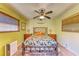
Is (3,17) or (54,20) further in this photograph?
(54,20)

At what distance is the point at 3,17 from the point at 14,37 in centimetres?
32

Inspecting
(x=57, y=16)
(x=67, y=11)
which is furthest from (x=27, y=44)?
(x=67, y=11)

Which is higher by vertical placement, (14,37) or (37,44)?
(14,37)

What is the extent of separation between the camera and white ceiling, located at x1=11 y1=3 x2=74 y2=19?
4.52 feet

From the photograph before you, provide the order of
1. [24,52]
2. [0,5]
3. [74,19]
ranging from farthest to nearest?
[24,52] < [74,19] < [0,5]

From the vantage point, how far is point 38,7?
4.81 feet

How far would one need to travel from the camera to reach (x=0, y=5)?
4.26 feet

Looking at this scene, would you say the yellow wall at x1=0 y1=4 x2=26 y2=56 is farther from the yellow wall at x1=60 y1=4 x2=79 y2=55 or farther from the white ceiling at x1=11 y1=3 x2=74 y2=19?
the yellow wall at x1=60 y1=4 x2=79 y2=55

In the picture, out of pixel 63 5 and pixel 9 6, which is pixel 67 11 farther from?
pixel 9 6

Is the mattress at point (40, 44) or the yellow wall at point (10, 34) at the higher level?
the yellow wall at point (10, 34)

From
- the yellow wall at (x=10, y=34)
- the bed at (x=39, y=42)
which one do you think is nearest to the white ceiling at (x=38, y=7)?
the yellow wall at (x=10, y=34)

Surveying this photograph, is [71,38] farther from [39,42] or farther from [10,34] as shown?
[10,34]

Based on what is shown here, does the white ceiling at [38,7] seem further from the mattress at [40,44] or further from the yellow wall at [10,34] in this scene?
the mattress at [40,44]

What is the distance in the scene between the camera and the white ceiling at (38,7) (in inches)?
54.2
